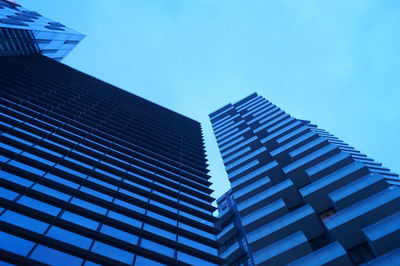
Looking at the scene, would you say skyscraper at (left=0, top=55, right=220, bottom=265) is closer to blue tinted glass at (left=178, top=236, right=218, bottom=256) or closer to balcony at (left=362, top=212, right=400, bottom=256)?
blue tinted glass at (left=178, top=236, right=218, bottom=256)

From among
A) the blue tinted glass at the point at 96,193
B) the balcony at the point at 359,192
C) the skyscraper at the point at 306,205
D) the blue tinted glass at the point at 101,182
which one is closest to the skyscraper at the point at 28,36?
the blue tinted glass at the point at 101,182

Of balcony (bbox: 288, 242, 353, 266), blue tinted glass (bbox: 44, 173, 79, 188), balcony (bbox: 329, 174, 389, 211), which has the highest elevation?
blue tinted glass (bbox: 44, 173, 79, 188)

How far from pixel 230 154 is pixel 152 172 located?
12.8 m

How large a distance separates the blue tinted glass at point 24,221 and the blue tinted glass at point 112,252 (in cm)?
277

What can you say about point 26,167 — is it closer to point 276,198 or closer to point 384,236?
point 276,198

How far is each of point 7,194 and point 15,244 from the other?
3658 mm

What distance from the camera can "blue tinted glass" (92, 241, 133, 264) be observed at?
14991mm

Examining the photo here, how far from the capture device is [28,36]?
4562 centimetres

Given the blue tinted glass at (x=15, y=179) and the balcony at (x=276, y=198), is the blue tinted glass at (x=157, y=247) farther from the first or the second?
the balcony at (x=276, y=198)

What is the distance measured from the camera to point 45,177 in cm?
1812

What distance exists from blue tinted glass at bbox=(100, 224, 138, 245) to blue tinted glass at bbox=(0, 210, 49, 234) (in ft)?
10.2

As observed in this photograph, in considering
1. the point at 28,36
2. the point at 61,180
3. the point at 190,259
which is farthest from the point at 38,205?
the point at 28,36

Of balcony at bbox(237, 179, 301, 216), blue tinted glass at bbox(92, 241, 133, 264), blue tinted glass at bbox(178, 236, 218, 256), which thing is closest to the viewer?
blue tinted glass at bbox(92, 241, 133, 264)

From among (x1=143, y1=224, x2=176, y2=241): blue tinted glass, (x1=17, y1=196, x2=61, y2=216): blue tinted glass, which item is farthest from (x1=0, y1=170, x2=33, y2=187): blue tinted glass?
(x1=143, y1=224, x2=176, y2=241): blue tinted glass
